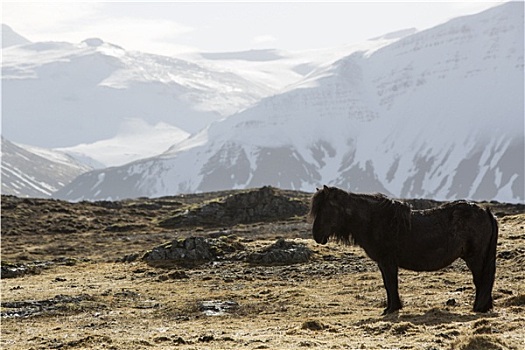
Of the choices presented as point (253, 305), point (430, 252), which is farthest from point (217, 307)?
point (430, 252)

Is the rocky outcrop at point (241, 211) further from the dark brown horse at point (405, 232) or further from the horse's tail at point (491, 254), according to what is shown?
the horse's tail at point (491, 254)

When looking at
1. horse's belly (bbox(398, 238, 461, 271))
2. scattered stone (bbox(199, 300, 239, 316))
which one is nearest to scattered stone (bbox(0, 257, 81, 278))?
scattered stone (bbox(199, 300, 239, 316))

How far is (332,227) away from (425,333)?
5573 mm

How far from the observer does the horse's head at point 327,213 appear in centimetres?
2470

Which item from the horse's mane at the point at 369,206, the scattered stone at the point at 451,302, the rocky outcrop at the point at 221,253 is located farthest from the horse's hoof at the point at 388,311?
the rocky outcrop at the point at 221,253

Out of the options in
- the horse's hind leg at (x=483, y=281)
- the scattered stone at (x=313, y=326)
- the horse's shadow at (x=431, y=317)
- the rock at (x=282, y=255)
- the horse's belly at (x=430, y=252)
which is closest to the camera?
the horse's shadow at (x=431, y=317)

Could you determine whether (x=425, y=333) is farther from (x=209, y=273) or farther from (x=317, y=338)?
(x=209, y=273)

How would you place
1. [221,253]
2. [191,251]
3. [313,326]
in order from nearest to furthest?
[313,326]
[221,253]
[191,251]

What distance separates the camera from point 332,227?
2489 centimetres

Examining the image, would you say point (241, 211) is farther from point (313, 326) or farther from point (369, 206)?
point (313, 326)

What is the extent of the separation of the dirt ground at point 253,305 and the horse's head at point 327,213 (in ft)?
8.90

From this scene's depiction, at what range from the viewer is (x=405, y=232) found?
24.8 metres

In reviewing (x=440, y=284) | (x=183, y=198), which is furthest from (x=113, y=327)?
(x=183, y=198)

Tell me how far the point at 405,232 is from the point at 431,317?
2971 millimetres
